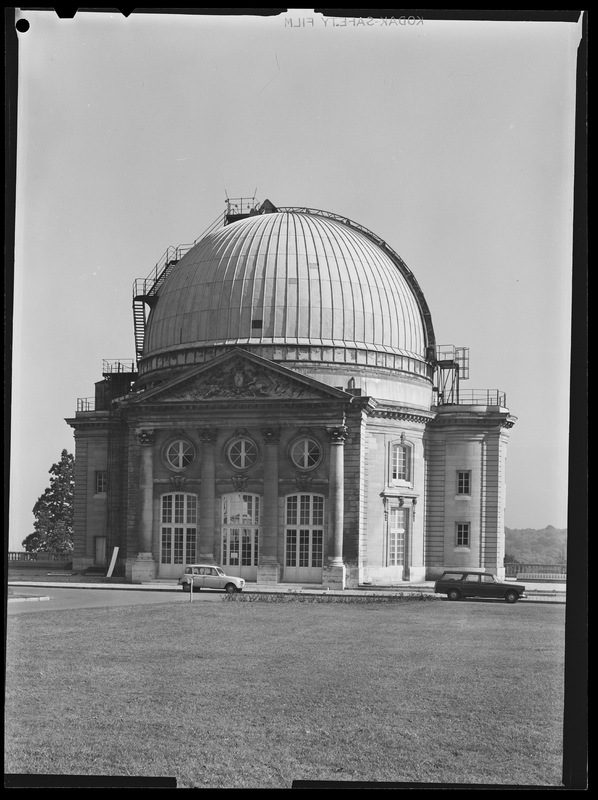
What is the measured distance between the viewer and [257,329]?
54406 mm

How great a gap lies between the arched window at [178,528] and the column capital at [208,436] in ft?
8.81

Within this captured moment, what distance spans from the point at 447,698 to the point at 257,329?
110 ft

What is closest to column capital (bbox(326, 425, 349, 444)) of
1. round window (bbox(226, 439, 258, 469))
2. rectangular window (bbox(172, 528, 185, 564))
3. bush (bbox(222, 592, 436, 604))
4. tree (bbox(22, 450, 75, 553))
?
round window (bbox(226, 439, 258, 469))

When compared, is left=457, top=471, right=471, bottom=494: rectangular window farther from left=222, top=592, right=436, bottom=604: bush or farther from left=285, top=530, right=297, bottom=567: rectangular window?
left=222, top=592, right=436, bottom=604: bush

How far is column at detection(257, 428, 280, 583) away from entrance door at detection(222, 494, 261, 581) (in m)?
0.37

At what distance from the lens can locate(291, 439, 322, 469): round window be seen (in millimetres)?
49844

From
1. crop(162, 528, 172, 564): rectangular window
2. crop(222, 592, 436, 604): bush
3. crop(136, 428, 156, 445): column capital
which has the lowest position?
crop(222, 592, 436, 604): bush

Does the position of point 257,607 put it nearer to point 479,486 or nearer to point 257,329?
point 479,486

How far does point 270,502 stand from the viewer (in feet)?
162

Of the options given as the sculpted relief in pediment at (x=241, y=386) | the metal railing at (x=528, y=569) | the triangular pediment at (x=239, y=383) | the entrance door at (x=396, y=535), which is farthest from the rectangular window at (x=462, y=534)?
the metal railing at (x=528, y=569)

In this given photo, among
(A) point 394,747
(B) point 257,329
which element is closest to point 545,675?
(A) point 394,747

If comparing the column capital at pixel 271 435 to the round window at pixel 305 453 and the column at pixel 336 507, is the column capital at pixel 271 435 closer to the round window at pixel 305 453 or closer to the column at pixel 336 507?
the round window at pixel 305 453

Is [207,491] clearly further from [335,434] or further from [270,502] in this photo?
[335,434]
